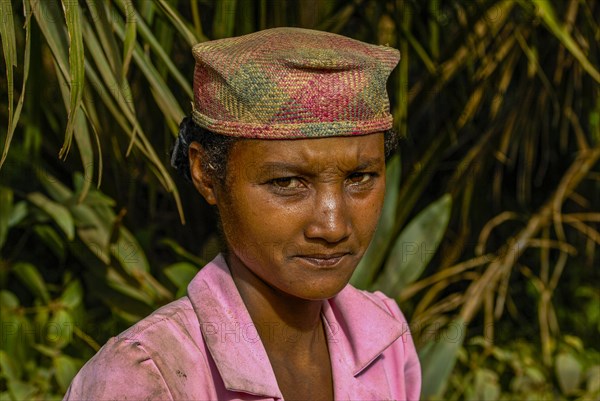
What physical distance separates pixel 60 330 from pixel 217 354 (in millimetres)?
1179

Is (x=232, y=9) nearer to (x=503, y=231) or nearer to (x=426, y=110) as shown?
(x=426, y=110)

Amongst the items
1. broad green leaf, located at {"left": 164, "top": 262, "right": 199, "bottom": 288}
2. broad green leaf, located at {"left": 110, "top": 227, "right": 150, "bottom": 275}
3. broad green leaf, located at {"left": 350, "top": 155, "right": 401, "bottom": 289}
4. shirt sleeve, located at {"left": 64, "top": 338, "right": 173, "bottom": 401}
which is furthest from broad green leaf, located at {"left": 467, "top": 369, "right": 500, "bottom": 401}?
shirt sleeve, located at {"left": 64, "top": 338, "right": 173, "bottom": 401}

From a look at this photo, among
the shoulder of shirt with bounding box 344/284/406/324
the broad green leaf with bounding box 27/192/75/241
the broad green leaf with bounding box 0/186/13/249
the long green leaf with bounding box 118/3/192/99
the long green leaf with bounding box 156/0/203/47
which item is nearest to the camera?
the shoulder of shirt with bounding box 344/284/406/324

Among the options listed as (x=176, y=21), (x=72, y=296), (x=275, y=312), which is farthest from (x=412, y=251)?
(x=275, y=312)

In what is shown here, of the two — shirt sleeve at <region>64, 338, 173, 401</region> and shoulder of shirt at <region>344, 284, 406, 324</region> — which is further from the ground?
shirt sleeve at <region>64, 338, 173, 401</region>

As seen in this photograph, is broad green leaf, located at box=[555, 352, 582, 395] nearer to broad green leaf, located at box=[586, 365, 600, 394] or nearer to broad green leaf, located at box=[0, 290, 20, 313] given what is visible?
broad green leaf, located at box=[586, 365, 600, 394]

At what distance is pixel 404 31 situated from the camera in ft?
8.19

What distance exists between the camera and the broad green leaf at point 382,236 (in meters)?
2.52

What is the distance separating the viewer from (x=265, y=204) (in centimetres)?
132

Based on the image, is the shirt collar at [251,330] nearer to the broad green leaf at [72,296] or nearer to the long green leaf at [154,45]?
the long green leaf at [154,45]

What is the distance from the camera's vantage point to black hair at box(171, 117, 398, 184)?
1368 mm

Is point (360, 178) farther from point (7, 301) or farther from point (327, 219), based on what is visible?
point (7, 301)

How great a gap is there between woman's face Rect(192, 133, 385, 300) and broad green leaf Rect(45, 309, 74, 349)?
3.78 feet

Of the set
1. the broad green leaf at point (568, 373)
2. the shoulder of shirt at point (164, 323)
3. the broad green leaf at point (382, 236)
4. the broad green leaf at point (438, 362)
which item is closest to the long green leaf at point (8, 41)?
the shoulder of shirt at point (164, 323)
